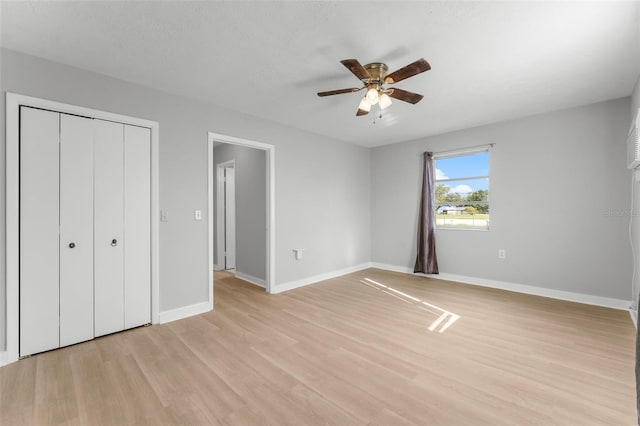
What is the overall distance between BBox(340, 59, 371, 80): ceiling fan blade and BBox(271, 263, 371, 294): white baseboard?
309 cm

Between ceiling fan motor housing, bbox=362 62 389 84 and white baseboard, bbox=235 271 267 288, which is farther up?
ceiling fan motor housing, bbox=362 62 389 84

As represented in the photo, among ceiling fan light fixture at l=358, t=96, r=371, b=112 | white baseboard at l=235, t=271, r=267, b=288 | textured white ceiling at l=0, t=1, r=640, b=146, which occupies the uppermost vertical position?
textured white ceiling at l=0, t=1, r=640, b=146

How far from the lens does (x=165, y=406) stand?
1.76 metres

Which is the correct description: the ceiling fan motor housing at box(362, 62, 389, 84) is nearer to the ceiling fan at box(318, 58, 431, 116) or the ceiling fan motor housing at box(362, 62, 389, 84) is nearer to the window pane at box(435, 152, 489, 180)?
the ceiling fan at box(318, 58, 431, 116)

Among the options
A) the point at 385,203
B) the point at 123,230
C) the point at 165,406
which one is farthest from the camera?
the point at 385,203

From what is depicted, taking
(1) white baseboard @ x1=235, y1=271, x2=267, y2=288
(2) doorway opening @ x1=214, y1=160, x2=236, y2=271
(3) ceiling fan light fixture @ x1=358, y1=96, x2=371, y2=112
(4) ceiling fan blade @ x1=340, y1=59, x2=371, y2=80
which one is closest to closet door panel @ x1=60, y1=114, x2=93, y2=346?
(1) white baseboard @ x1=235, y1=271, x2=267, y2=288

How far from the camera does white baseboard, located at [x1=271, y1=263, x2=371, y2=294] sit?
14.0 ft

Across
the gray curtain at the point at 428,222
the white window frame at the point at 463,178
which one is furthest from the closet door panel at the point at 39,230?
the white window frame at the point at 463,178

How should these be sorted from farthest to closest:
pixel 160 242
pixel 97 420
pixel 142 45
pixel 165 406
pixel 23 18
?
pixel 160 242 < pixel 142 45 < pixel 23 18 < pixel 165 406 < pixel 97 420

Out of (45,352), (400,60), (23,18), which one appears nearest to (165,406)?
(45,352)

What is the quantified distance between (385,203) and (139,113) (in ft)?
14.3

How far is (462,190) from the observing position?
4.81m

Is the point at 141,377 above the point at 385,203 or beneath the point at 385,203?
beneath

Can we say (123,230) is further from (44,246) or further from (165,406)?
(165,406)
